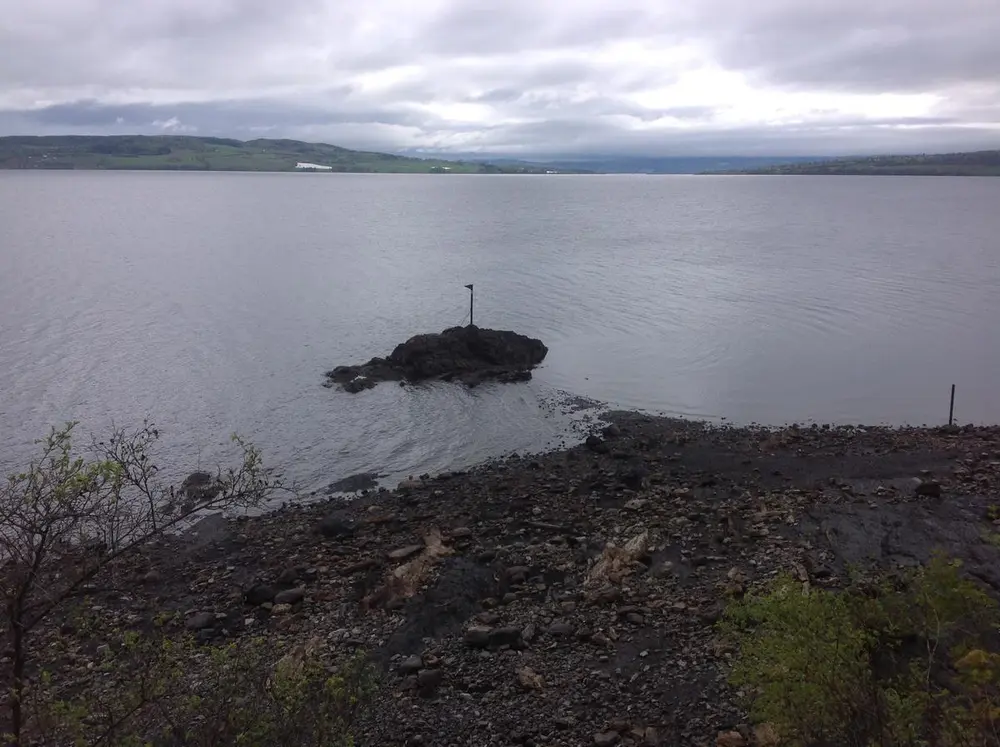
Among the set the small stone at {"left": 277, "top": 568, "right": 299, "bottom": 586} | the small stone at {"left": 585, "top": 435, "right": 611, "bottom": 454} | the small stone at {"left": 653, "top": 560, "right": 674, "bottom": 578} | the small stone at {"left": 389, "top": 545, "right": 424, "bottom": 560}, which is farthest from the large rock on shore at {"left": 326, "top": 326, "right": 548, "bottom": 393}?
the small stone at {"left": 653, "top": 560, "right": 674, "bottom": 578}

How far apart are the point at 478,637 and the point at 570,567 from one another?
358 centimetres

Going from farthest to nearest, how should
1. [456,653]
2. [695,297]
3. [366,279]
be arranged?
[366,279] < [695,297] < [456,653]

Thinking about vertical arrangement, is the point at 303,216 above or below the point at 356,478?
above

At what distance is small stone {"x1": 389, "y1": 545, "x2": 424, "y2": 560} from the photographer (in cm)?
1878

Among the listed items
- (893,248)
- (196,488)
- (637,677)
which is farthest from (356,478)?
(893,248)

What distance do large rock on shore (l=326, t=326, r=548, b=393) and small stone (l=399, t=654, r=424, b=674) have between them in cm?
2298

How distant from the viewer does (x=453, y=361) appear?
38.7m

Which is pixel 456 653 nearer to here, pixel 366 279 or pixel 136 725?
pixel 136 725

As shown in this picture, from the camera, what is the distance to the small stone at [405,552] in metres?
18.8

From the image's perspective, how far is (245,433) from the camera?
30.8 metres

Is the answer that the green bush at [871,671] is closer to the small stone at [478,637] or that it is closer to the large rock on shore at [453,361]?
the small stone at [478,637]

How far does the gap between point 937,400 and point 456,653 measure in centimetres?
2935

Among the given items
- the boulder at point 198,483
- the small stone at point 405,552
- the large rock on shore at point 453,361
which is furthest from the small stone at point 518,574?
the large rock on shore at point 453,361

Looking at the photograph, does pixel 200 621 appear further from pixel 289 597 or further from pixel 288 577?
pixel 288 577
